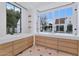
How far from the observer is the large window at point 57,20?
3033 millimetres

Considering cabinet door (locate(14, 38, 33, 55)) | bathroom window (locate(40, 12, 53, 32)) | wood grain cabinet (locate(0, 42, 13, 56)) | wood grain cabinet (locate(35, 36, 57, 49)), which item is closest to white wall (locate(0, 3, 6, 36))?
wood grain cabinet (locate(0, 42, 13, 56))

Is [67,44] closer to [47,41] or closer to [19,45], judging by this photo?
[47,41]

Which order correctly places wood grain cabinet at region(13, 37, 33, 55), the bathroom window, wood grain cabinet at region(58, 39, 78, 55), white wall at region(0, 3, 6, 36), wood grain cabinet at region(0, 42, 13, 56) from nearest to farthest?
wood grain cabinet at region(0, 42, 13, 56)
white wall at region(0, 3, 6, 36)
wood grain cabinet at region(13, 37, 33, 55)
wood grain cabinet at region(58, 39, 78, 55)
the bathroom window

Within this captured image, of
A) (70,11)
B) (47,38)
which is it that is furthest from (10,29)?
(70,11)

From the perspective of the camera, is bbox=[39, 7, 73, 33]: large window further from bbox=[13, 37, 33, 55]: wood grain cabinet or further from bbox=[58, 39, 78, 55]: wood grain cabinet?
bbox=[13, 37, 33, 55]: wood grain cabinet

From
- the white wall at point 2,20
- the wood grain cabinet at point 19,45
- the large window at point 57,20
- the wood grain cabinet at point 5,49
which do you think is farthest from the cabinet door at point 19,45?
the large window at point 57,20

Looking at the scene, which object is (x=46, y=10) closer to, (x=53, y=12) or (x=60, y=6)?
(x=53, y=12)

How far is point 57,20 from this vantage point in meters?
3.40

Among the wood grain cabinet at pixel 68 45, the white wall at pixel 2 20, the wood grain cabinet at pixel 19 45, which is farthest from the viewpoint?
the wood grain cabinet at pixel 68 45

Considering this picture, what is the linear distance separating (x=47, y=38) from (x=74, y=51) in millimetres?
974

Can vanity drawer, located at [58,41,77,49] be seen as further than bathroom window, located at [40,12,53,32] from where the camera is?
No

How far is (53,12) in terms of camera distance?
3.45 metres

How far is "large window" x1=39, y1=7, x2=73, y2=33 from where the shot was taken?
3.03 m

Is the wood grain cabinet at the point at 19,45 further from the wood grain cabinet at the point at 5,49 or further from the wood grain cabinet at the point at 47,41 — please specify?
the wood grain cabinet at the point at 47,41
